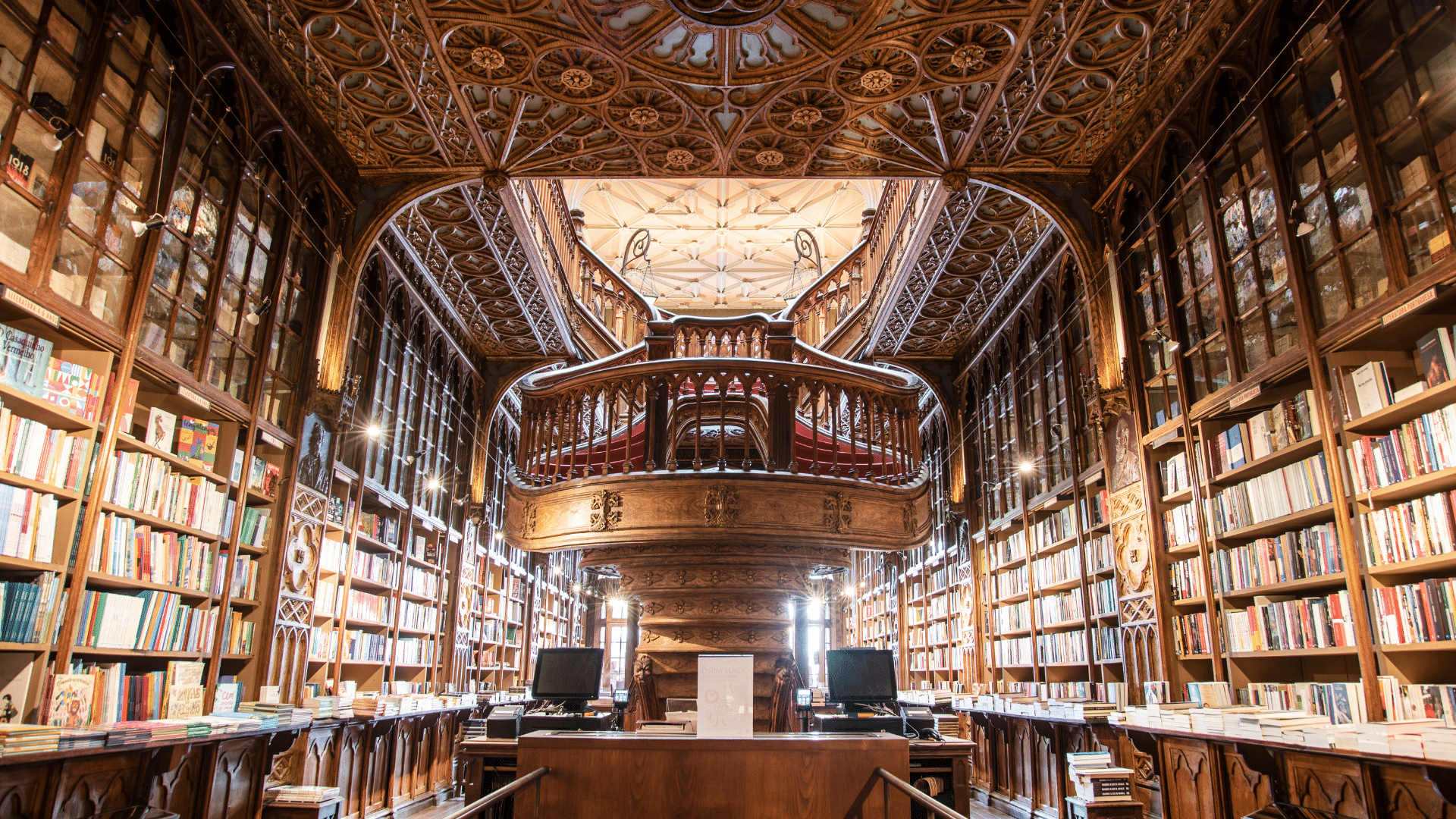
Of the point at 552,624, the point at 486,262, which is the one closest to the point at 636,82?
the point at 486,262

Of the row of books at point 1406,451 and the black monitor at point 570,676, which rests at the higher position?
the row of books at point 1406,451

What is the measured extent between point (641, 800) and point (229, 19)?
4.81 meters

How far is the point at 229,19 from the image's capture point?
4.75 meters

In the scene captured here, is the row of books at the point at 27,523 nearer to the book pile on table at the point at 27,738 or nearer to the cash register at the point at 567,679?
the book pile on table at the point at 27,738

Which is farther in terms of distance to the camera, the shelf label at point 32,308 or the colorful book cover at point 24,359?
the colorful book cover at point 24,359

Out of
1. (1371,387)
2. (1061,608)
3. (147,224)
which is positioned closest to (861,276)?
(1061,608)

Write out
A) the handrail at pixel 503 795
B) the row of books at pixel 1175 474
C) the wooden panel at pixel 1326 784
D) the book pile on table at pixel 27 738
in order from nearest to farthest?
the handrail at pixel 503 795 → the book pile on table at pixel 27 738 → the wooden panel at pixel 1326 784 → the row of books at pixel 1175 474

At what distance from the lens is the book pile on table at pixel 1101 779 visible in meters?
5.09

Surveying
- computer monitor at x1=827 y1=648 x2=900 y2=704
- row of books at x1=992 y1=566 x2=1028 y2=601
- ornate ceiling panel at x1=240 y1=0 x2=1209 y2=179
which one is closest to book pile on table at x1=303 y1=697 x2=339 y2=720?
computer monitor at x1=827 y1=648 x2=900 y2=704

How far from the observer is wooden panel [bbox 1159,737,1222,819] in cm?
467

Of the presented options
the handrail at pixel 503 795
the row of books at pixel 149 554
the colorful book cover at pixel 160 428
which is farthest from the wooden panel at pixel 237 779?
the handrail at pixel 503 795

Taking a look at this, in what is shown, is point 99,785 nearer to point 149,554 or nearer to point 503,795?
point 149,554

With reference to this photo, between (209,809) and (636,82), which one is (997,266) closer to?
(636,82)

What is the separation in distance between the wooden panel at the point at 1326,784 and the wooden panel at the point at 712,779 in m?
2.04
